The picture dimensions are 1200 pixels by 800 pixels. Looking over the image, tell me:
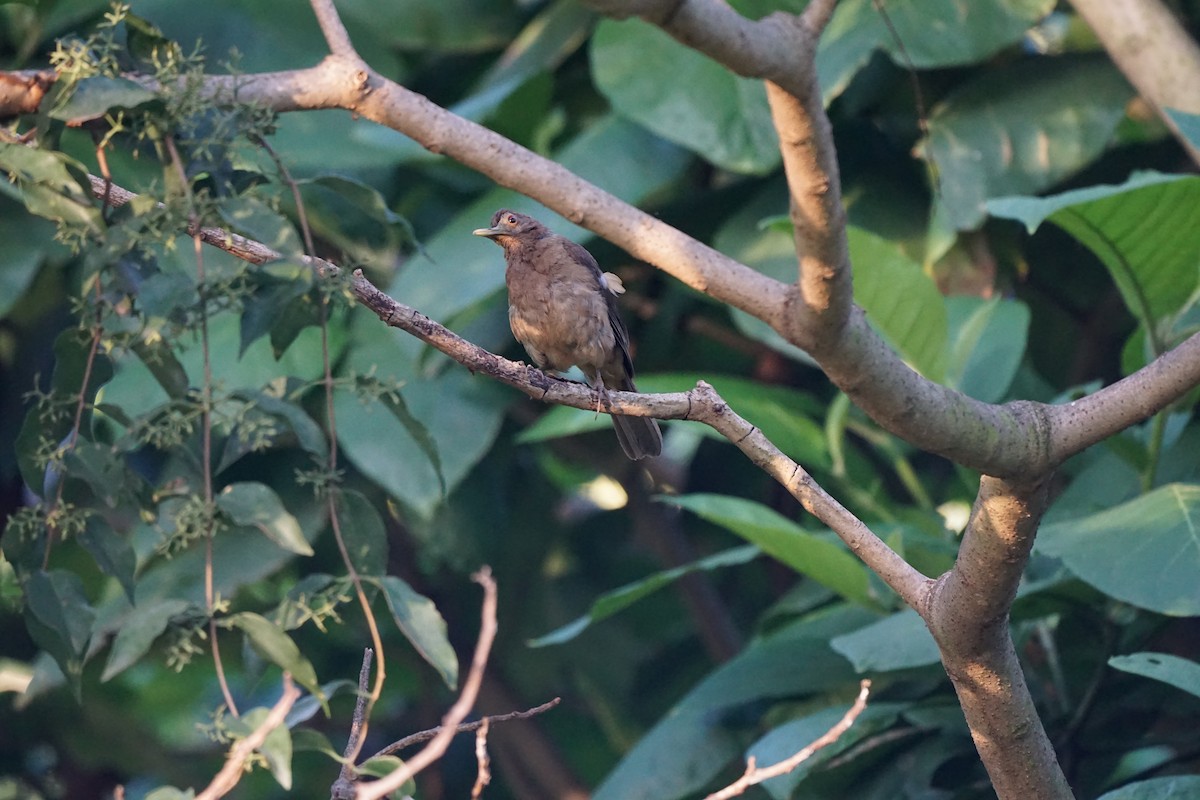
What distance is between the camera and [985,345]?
3.46 metres

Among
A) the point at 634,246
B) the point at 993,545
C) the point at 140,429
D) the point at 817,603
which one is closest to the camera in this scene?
the point at 140,429

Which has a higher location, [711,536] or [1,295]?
[1,295]

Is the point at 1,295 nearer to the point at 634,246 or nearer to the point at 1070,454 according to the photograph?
the point at 634,246

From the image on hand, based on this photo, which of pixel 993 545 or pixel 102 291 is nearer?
pixel 102 291

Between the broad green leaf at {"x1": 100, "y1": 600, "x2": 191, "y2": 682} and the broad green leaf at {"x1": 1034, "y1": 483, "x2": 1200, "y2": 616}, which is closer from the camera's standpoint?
the broad green leaf at {"x1": 100, "y1": 600, "x2": 191, "y2": 682}

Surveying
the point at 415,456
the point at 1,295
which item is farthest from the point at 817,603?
the point at 1,295

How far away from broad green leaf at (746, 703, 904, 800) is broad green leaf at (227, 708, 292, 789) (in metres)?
1.57

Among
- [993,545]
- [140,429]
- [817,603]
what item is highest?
[140,429]

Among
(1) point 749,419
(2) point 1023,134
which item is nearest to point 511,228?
(1) point 749,419

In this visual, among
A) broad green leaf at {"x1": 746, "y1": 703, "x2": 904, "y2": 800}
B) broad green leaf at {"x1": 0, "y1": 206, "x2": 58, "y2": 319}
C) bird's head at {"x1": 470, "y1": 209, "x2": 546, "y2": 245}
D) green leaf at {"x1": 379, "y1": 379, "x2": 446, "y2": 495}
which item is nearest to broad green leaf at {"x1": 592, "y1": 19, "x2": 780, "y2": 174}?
bird's head at {"x1": 470, "y1": 209, "x2": 546, "y2": 245}

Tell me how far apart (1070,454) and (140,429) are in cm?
131

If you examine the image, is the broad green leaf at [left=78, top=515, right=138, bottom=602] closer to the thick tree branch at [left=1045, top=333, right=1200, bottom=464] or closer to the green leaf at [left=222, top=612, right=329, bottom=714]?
the green leaf at [left=222, top=612, right=329, bottom=714]

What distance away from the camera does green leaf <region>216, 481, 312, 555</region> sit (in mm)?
1553

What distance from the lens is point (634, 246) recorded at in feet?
7.86
